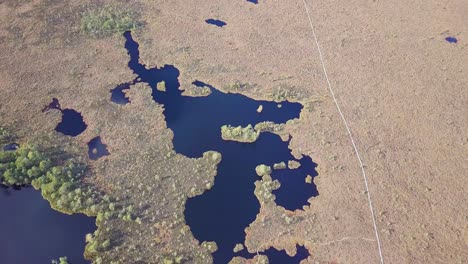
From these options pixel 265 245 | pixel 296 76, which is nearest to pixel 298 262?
pixel 265 245

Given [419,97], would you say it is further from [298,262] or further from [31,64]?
[31,64]

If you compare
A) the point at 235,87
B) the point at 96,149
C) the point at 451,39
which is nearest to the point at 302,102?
the point at 235,87

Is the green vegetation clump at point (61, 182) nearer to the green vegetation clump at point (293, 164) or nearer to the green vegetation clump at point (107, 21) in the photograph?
the green vegetation clump at point (293, 164)

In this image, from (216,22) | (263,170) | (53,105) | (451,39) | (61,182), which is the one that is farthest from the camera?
(216,22)

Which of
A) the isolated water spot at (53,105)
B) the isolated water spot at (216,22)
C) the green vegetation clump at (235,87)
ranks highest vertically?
the isolated water spot at (216,22)

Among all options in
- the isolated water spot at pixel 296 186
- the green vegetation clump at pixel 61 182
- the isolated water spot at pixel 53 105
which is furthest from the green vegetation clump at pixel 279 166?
the isolated water spot at pixel 53 105

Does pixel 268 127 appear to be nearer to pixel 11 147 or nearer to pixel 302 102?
pixel 302 102
